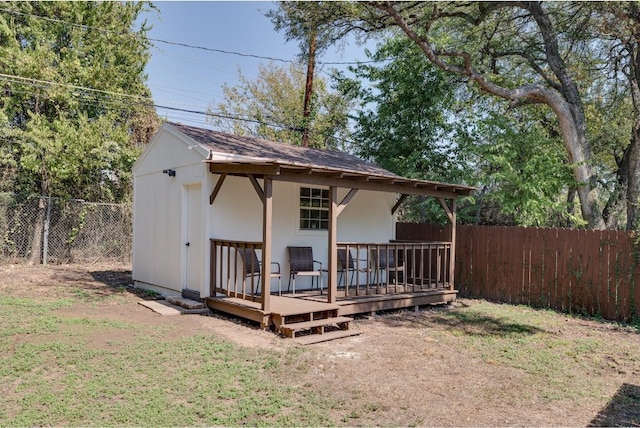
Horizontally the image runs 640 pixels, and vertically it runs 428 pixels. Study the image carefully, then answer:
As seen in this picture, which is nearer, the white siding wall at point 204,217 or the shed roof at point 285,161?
the shed roof at point 285,161

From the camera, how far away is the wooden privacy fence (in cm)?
797

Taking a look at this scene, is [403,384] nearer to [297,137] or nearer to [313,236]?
[313,236]

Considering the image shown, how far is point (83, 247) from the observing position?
42.8 ft

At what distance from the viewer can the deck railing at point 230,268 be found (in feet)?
22.6

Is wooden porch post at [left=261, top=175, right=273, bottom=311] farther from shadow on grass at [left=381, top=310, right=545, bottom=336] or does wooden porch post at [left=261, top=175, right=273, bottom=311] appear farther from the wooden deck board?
shadow on grass at [left=381, top=310, right=545, bottom=336]

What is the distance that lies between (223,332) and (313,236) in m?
3.18

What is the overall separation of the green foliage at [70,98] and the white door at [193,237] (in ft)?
19.7

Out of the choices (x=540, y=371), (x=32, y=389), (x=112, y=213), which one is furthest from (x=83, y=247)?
(x=540, y=371)

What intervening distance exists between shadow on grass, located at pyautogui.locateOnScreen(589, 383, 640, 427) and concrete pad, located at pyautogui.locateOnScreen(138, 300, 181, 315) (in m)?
5.68

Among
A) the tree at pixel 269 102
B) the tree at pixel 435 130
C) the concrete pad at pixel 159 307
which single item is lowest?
the concrete pad at pixel 159 307

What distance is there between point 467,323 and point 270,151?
5.12 m

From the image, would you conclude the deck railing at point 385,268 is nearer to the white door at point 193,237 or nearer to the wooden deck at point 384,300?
the wooden deck at point 384,300

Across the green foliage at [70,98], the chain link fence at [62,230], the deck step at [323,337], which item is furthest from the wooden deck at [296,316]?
the green foliage at [70,98]

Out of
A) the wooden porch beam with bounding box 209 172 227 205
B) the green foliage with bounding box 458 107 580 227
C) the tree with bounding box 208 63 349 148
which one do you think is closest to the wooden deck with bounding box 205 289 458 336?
the wooden porch beam with bounding box 209 172 227 205
